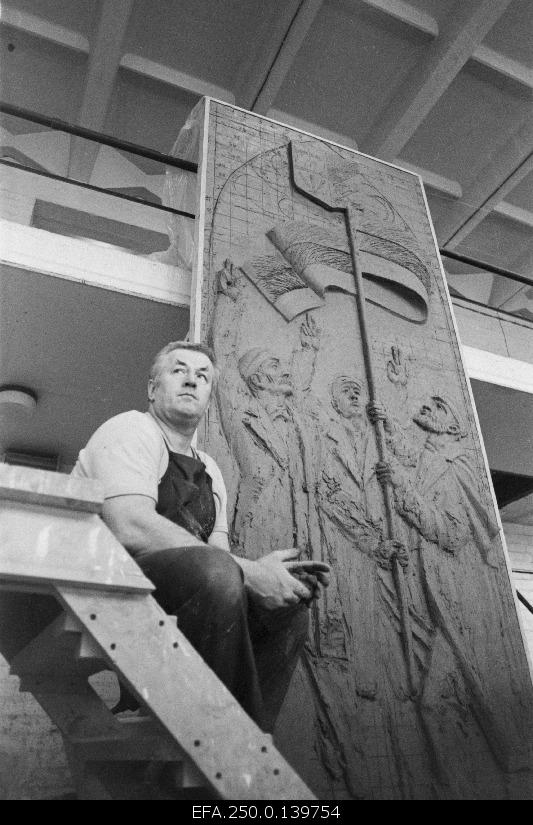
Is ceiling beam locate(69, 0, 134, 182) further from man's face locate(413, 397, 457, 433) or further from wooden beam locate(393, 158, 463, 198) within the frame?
man's face locate(413, 397, 457, 433)

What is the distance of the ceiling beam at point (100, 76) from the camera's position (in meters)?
4.84

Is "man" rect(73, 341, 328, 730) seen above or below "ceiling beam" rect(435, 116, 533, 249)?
below

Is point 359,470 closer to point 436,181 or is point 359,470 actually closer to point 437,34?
point 437,34

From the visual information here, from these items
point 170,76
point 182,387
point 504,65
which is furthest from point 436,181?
point 182,387

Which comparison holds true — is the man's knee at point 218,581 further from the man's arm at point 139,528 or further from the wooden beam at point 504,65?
the wooden beam at point 504,65

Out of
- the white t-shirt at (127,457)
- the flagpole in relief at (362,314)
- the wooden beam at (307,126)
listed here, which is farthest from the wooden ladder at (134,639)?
the wooden beam at (307,126)

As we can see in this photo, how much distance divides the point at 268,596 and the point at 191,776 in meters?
0.39

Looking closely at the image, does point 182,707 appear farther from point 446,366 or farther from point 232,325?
point 446,366

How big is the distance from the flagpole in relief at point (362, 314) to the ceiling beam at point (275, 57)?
85.7 inches

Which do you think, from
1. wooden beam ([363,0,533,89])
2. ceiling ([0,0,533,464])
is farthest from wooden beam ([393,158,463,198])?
wooden beam ([363,0,533,89])

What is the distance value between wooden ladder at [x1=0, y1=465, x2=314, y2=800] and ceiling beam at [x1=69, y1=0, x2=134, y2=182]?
4872 mm

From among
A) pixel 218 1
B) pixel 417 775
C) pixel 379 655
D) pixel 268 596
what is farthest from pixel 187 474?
pixel 218 1

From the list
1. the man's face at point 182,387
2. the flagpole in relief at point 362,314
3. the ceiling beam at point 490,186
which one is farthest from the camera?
the ceiling beam at point 490,186

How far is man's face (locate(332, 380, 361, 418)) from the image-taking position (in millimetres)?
2637
